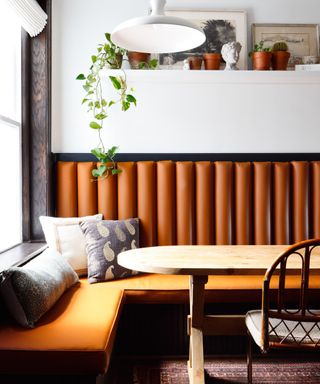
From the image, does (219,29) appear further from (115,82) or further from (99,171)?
(99,171)

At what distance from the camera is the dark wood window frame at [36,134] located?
3.18 m

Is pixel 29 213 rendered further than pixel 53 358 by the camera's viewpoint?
Yes

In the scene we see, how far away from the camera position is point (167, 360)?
2.77 meters

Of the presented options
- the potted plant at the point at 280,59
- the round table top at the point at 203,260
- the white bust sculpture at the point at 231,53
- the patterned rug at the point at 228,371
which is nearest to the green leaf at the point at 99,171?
the round table top at the point at 203,260

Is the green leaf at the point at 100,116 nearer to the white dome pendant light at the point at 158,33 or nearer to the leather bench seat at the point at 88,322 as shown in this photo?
the white dome pendant light at the point at 158,33

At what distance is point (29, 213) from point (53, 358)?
5.47 feet

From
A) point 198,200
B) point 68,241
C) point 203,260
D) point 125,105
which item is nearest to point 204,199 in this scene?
point 198,200

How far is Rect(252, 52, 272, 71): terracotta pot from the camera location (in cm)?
322

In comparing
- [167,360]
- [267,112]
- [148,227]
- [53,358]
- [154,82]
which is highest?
[154,82]

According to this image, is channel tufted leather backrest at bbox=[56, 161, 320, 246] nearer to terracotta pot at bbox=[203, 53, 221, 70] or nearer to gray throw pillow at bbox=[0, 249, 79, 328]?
terracotta pot at bbox=[203, 53, 221, 70]

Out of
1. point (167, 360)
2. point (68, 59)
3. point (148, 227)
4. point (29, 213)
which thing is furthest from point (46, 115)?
point (167, 360)

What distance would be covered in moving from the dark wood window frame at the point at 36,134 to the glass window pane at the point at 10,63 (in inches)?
2.3

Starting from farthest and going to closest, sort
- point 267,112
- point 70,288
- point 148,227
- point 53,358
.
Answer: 1. point 267,112
2. point 148,227
3. point 70,288
4. point 53,358

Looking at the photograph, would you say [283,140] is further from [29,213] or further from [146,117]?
[29,213]
